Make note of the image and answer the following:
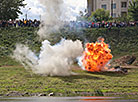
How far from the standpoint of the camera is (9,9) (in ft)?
199

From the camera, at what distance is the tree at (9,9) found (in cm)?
5912

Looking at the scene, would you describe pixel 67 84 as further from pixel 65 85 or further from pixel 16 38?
pixel 16 38

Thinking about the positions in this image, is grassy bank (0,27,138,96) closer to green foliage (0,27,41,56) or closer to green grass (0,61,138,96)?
green grass (0,61,138,96)

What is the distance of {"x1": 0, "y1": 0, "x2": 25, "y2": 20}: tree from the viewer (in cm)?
5912

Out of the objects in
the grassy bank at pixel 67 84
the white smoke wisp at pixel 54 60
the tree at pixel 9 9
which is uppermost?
the tree at pixel 9 9

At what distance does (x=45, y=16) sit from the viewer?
3391 cm

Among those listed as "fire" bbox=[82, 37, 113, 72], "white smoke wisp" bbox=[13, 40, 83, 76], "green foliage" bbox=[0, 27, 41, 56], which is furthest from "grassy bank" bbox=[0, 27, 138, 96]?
"green foliage" bbox=[0, 27, 41, 56]

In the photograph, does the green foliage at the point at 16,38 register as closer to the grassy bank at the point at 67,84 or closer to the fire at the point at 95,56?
the grassy bank at the point at 67,84

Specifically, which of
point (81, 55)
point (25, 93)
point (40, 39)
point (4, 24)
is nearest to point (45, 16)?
point (81, 55)

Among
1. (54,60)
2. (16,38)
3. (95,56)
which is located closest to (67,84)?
(54,60)

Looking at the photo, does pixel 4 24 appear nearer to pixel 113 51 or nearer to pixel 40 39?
pixel 40 39

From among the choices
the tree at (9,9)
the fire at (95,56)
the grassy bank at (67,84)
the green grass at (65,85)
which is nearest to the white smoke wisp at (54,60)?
the grassy bank at (67,84)

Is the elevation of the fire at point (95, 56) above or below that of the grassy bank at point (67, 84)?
above

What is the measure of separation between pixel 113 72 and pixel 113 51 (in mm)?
16971
